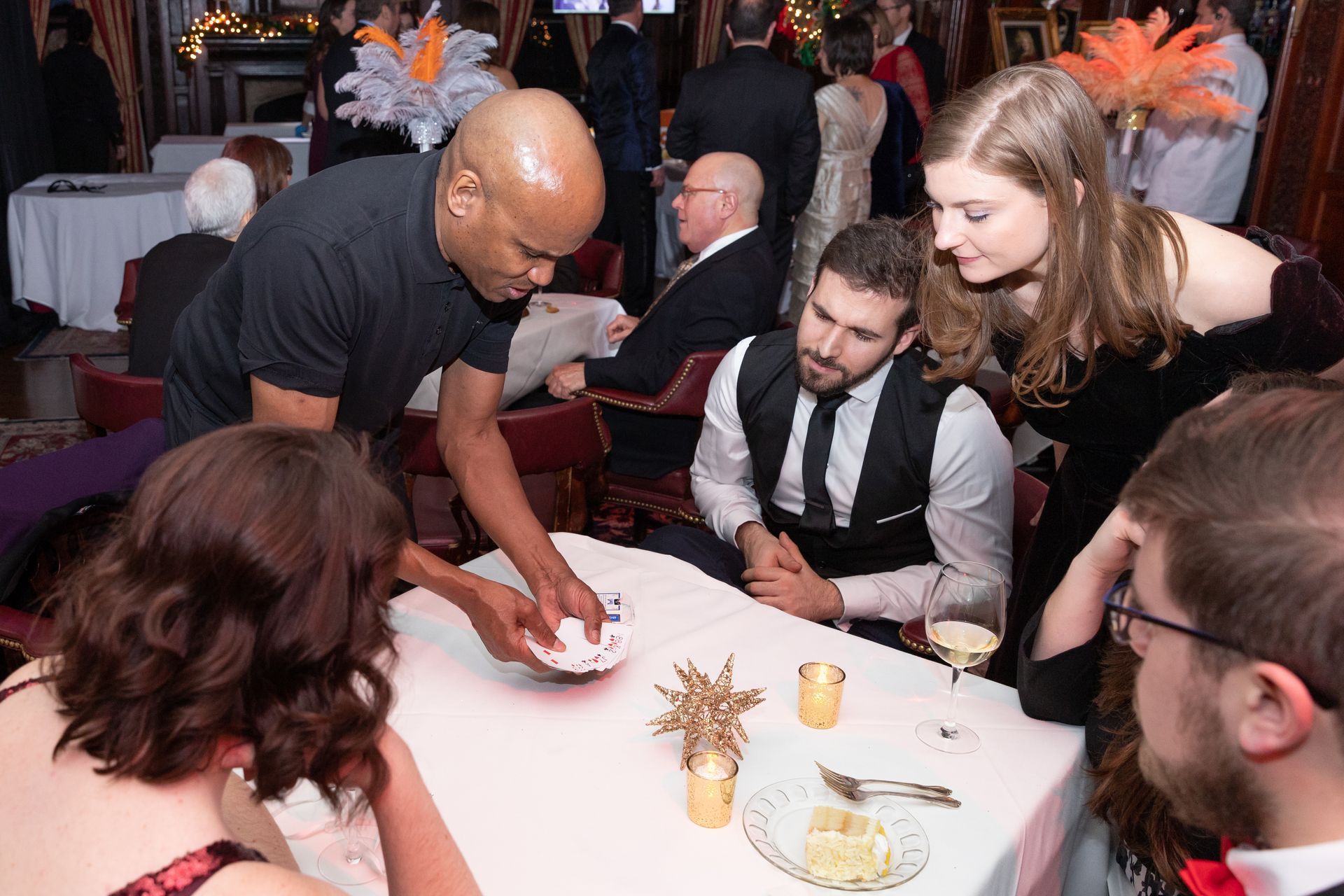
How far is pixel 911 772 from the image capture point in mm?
1379

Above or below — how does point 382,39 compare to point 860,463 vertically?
above

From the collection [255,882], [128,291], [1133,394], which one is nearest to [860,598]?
[1133,394]

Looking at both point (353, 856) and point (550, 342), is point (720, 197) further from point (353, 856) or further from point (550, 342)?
point (353, 856)

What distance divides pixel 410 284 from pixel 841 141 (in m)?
4.39

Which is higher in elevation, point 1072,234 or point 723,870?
point 1072,234

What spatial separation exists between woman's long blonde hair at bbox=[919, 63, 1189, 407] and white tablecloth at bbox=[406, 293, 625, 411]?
7.00ft

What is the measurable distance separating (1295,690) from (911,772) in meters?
0.65

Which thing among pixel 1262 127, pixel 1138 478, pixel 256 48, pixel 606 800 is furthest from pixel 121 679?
pixel 256 48

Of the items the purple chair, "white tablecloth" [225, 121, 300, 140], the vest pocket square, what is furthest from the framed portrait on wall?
the purple chair

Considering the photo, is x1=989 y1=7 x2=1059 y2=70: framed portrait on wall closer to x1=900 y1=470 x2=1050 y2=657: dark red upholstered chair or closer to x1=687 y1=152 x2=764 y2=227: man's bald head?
x1=687 y1=152 x2=764 y2=227: man's bald head

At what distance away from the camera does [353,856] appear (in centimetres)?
119

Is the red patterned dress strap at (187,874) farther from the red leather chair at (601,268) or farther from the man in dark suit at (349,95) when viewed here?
the red leather chair at (601,268)

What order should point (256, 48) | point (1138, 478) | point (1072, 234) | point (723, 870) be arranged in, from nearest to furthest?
point (1138, 478), point (723, 870), point (1072, 234), point (256, 48)

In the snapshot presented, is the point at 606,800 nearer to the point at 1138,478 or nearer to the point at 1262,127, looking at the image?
the point at 1138,478
